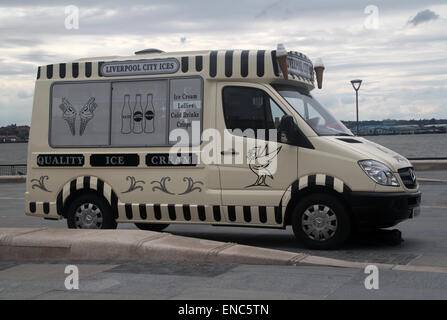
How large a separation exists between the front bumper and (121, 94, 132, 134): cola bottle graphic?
351 centimetres

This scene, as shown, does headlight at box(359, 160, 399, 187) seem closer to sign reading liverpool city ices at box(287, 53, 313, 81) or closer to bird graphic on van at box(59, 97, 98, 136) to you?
sign reading liverpool city ices at box(287, 53, 313, 81)

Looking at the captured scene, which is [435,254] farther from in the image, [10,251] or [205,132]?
[10,251]

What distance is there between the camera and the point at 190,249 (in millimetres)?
9234

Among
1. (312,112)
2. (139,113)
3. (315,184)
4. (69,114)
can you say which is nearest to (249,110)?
(312,112)

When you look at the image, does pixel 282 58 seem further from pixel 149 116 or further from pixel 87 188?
pixel 87 188

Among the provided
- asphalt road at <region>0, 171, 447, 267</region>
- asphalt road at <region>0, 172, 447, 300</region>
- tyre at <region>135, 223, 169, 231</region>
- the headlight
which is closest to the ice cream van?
the headlight

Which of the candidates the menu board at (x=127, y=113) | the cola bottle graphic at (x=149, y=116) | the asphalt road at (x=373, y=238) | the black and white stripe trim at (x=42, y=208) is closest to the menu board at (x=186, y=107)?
the menu board at (x=127, y=113)

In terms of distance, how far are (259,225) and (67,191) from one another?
3079 millimetres

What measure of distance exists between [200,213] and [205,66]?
6.80ft

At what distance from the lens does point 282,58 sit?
35.7ft

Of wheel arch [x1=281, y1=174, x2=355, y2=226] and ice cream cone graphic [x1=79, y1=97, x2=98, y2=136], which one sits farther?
ice cream cone graphic [x1=79, y1=97, x2=98, y2=136]

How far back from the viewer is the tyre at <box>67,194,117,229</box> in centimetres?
1184

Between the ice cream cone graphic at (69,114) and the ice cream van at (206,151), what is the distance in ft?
0.05

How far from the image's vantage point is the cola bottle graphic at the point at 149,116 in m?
11.6
